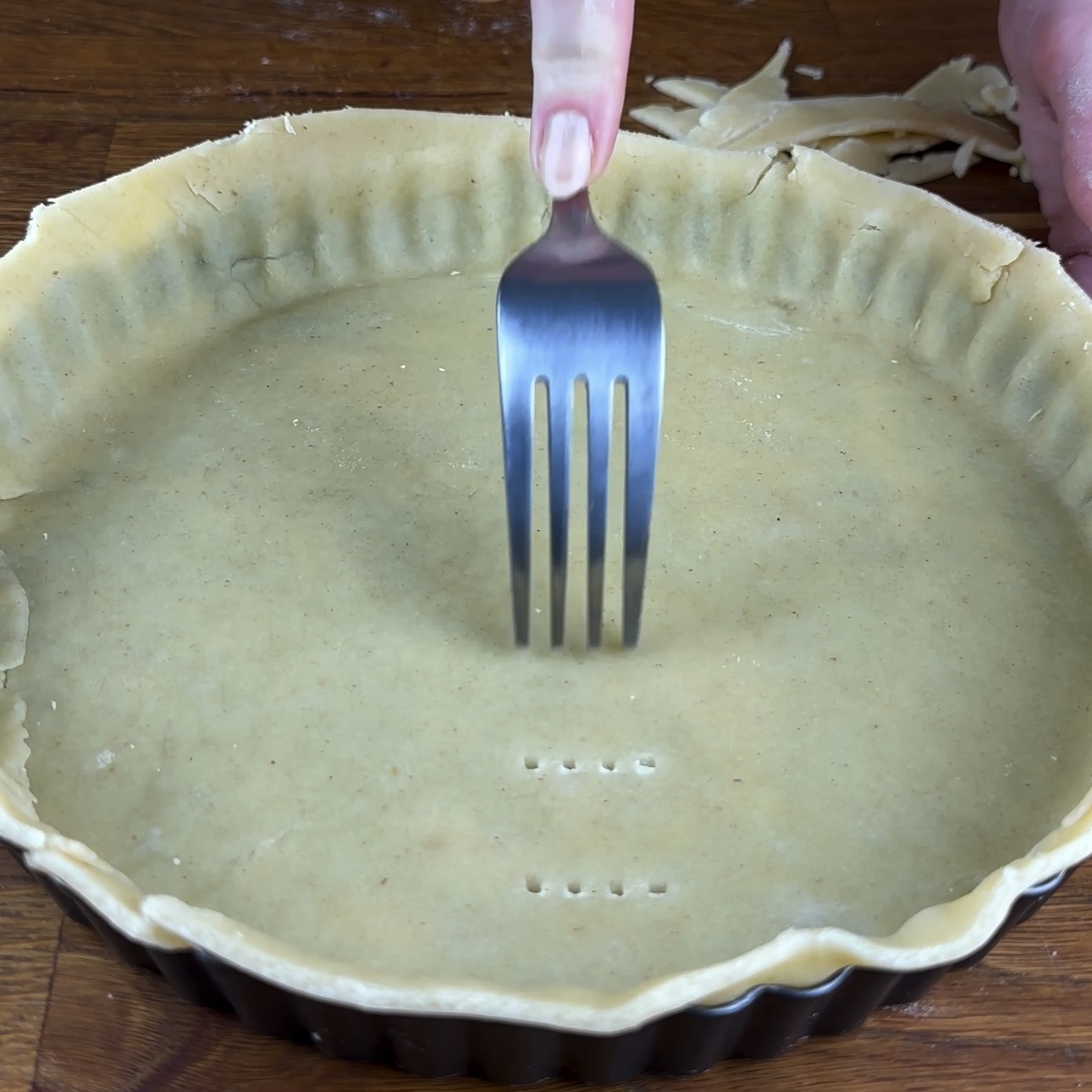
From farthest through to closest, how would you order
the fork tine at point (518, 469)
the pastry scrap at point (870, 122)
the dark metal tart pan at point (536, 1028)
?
the pastry scrap at point (870, 122) < the fork tine at point (518, 469) < the dark metal tart pan at point (536, 1028)

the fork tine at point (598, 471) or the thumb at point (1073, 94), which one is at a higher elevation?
the thumb at point (1073, 94)

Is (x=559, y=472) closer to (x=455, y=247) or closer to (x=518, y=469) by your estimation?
(x=518, y=469)

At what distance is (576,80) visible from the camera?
0.65m

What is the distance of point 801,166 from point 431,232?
30cm

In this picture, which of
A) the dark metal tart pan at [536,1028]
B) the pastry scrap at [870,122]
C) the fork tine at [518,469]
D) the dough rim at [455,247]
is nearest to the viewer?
the dark metal tart pan at [536,1028]

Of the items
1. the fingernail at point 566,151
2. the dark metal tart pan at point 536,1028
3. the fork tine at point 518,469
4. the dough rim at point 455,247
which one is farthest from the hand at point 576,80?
the dark metal tart pan at point 536,1028

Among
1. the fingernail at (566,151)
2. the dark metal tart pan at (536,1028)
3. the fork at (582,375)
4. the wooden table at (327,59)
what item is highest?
the fingernail at (566,151)

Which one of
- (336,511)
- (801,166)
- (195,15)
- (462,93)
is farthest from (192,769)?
(195,15)

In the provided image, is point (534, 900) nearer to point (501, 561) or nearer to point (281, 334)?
point (501, 561)

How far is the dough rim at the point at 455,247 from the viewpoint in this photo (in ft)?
2.88

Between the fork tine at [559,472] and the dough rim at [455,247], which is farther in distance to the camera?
the dough rim at [455,247]

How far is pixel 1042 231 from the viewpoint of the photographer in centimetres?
113

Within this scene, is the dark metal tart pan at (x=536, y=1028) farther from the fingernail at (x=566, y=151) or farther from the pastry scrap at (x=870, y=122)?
the pastry scrap at (x=870, y=122)

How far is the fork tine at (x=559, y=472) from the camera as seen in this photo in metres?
0.70
